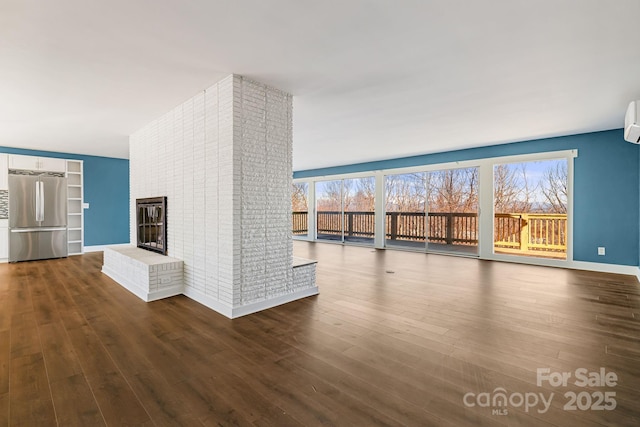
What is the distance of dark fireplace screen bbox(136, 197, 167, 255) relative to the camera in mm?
4402

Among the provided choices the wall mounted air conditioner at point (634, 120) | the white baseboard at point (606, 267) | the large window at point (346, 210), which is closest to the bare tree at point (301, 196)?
the large window at point (346, 210)

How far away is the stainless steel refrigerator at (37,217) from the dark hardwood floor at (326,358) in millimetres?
3059

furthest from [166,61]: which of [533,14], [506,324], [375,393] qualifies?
[506,324]

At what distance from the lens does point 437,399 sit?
5.78 feet

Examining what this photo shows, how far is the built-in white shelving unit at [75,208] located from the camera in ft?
23.5

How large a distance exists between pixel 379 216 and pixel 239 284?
594cm

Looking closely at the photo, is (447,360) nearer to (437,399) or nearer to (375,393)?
(437,399)

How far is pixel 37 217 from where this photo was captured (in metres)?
6.43

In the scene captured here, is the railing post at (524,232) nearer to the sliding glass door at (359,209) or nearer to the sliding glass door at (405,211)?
the sliding glass door at (405,211)

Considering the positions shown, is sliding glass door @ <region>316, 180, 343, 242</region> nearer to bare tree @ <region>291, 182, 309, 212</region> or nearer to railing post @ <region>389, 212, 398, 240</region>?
bare tree @ <region>291, 182, 309, 212</region>

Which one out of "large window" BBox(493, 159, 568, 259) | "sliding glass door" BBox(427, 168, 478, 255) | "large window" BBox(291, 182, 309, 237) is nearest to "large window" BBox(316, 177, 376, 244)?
"large window" BBox(291, 182, 309, 237)

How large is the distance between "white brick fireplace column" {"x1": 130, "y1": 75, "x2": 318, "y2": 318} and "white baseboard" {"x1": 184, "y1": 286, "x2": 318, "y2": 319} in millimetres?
10

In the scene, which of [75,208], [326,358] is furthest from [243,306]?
[75,208]

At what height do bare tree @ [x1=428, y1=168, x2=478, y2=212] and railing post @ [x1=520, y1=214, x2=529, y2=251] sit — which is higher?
bare tree @ [x1=428, y1=168, x2=478, y2=212]
